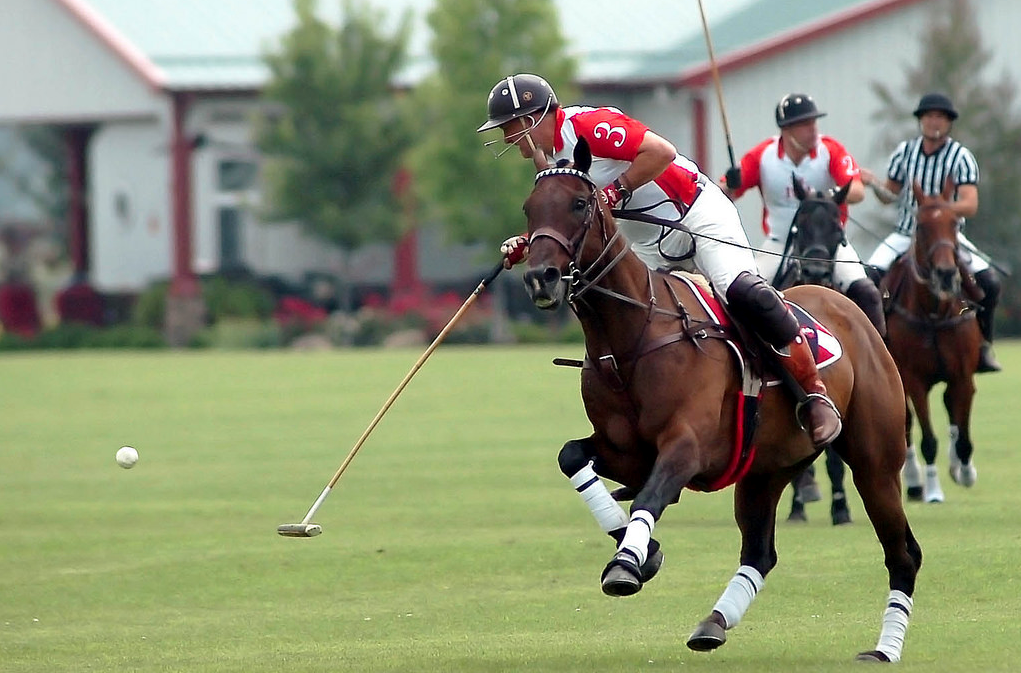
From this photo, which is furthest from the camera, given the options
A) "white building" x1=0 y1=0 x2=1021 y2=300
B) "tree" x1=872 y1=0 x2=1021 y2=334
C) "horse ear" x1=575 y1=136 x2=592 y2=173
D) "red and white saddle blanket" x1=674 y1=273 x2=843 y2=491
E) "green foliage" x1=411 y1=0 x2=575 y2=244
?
"white building" x1=0 y1=0 x2=1021 y2=300

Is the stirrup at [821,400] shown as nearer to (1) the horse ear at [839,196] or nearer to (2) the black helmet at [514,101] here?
(2) the black helmet at [514,101]

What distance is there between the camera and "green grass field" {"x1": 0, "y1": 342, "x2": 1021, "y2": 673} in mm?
8992

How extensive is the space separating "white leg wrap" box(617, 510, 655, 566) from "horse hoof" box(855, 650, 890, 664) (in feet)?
4.01

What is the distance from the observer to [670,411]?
8.16m

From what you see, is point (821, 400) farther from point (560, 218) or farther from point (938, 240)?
point (938, 240)

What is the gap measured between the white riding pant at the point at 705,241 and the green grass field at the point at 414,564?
1764mm

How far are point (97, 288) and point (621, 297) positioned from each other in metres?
39.0

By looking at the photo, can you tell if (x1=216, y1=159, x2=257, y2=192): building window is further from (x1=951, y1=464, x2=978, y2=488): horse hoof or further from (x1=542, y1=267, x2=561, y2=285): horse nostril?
(x1=542, y1=267, x2=561, y2=285): horse nostril

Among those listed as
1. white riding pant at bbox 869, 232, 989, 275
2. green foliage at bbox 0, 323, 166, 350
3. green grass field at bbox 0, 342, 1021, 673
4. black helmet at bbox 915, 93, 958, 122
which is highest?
black helmet at bbox 915, 93, 958, 122

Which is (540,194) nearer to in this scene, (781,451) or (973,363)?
(781,451)

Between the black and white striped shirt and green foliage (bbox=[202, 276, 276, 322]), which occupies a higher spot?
the black and white striped shirt

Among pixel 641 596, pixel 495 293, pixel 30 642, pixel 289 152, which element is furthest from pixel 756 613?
pixel 289 152

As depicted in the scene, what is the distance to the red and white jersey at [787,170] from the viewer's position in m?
13.4

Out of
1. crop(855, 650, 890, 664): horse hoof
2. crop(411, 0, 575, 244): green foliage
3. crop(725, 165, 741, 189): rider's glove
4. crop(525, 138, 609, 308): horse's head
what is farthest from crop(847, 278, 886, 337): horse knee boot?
crop(411, 0, 575, 244): green foliage
